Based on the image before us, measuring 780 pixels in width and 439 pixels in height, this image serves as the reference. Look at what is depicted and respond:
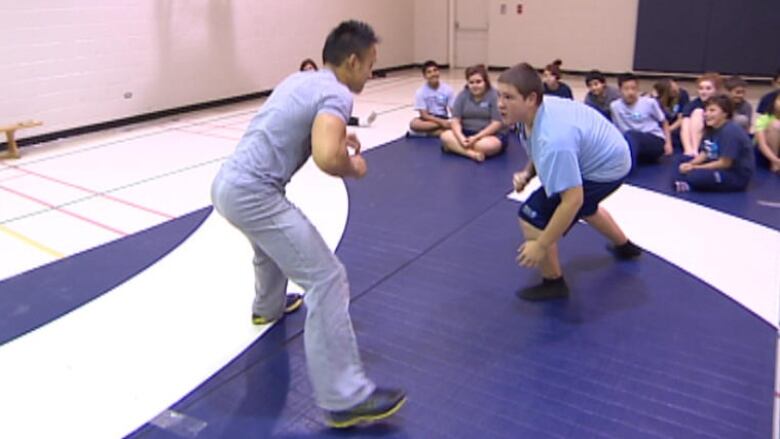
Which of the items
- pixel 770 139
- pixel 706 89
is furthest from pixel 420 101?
pixel 770 139

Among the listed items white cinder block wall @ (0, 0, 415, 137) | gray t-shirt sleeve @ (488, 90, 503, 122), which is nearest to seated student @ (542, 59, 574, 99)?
gray t-shirt sleeve @ (488, 90, 503, 122)

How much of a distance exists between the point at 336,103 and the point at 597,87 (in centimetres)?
465

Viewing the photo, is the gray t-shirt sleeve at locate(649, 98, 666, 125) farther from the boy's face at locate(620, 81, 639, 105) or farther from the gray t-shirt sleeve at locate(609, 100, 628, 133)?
the gray t-shirt sleeve at locate(609, 100, 628, 133)

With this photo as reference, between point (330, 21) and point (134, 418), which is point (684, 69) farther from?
point (134, 418)

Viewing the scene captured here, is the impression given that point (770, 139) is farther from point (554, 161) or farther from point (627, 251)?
point (554, 161)

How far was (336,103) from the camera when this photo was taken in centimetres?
216

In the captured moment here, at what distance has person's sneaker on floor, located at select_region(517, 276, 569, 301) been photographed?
3260mm

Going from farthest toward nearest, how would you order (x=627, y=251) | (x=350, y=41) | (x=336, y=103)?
(x=627, y=251) → (x=350, y=41) → (x=336, y=103)

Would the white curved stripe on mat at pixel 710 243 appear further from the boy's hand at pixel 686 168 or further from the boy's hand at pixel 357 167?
the boy's hand at pixel 357 167

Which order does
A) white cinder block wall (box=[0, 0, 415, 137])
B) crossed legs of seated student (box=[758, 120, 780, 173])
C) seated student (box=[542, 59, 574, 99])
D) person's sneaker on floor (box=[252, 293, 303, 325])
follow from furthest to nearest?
seated student (box=[542, 59, 574, 99])
white cinder block wall (box=[0, 0, 415, 137])
crossed legs of seated student (box=[758, 120, 780, 173])
person's sneaker on floor (box=[252, 293, 303, 325])

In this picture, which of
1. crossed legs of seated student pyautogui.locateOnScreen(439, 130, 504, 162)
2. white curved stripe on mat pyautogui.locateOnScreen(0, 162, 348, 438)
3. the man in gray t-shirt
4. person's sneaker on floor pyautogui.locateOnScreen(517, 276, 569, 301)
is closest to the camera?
the man in gray t-shirt

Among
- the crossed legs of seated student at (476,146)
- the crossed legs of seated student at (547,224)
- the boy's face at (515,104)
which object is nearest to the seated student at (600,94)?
the crossed legs of seated student at (476,146)

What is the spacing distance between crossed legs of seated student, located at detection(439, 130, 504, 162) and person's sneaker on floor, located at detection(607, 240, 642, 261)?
7.57ft

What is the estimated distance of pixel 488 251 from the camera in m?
3.86
